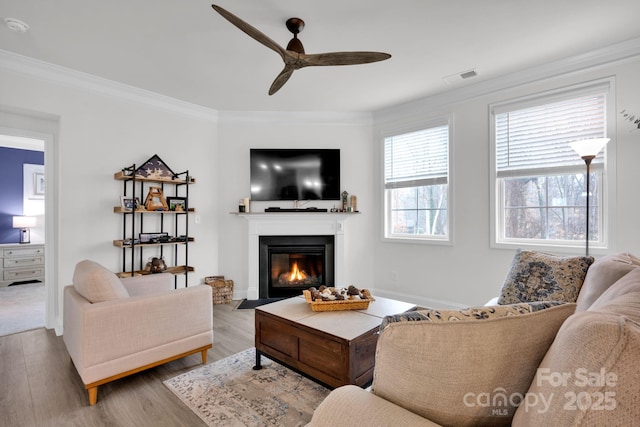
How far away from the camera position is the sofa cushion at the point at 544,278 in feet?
6.17

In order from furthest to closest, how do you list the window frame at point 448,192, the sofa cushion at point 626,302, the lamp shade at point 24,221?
the lamp shade at point 24,221 < the window frame at point 448,192 < the sofa cushion at point 626,302

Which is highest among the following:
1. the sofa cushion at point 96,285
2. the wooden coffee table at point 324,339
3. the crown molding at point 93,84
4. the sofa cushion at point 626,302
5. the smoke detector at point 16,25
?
the smoke detector at point 16,25

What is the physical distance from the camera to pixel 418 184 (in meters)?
4.09

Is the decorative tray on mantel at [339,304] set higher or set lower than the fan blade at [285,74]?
lower

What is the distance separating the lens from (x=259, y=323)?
92.2 inches

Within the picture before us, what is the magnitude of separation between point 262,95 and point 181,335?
282cm

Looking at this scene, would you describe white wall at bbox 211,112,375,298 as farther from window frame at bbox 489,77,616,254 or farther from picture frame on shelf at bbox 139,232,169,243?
window frame at bbox 489,77,616,254

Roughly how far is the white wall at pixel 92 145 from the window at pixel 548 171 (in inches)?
156

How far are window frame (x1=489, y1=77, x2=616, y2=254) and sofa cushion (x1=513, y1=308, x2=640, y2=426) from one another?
304cm

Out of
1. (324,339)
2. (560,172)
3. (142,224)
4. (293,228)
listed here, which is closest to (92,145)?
(142,224)

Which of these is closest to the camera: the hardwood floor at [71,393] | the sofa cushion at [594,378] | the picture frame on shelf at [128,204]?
the sofa cushion at [594,378]

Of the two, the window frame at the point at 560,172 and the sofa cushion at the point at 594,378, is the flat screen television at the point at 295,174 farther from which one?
the sofa cushion at the point at 594,378

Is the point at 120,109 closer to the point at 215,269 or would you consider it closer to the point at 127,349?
the point at 215,269

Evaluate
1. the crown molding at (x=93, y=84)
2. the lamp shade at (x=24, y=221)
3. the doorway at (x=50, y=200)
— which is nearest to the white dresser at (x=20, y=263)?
the lamp shade at (x=24, y=221)
